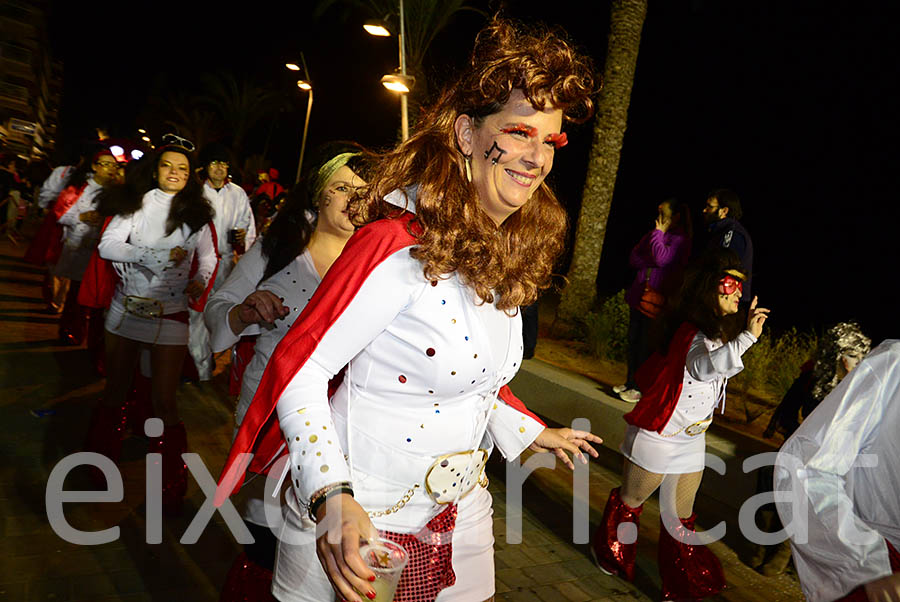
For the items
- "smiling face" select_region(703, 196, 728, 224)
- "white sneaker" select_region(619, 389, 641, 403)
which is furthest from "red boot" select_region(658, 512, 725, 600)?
"smiling face" select_region(703, 196, 728, 224)

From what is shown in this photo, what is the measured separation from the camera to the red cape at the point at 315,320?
173 cm

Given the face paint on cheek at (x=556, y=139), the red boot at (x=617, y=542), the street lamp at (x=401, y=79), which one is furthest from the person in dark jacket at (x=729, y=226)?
the street lamp at (x=401, y=79)

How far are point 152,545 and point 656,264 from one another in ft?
16.9

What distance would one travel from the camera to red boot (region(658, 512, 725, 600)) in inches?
153

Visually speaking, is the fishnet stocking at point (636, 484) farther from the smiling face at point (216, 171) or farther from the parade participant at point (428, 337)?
the smiling face at point (216, 171)

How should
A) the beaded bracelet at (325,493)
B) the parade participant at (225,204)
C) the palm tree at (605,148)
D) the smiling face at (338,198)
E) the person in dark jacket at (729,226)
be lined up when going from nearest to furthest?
the beaded bracelet at (325,493)
the smiling face at (338,198)
the person in dark jacket at (729,226)
the parade participant at (225,204)
the palm tree at (605,148)

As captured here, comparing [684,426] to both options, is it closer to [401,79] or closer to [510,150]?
[510,150]

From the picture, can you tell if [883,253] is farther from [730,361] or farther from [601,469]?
[730,361]

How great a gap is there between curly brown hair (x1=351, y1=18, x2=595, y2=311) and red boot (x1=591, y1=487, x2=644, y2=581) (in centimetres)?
251

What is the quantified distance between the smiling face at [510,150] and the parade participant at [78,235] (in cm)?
664

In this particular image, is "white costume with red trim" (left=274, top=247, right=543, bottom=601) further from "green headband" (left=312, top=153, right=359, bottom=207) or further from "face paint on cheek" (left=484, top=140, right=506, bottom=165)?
"green headband" (left=312, top=153, right=359, bottom=207)

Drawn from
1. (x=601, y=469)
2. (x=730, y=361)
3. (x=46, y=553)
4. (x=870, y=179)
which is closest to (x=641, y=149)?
(x=870, y=179)

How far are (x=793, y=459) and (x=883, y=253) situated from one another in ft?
59.8

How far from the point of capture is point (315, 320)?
176cm
